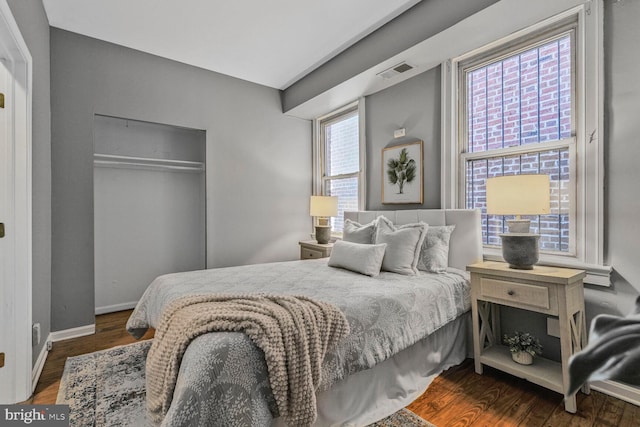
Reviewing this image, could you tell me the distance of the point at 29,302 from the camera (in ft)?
6.71

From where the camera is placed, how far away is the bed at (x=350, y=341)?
123 cm

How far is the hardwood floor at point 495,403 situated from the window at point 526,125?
954 mm

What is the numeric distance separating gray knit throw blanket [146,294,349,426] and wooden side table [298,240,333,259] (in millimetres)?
2154

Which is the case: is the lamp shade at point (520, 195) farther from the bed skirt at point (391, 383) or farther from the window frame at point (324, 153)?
the window frame at point (324, 153)

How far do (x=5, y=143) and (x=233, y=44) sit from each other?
2.09 metres

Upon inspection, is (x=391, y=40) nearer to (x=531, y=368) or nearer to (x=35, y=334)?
(x=531, y=368)

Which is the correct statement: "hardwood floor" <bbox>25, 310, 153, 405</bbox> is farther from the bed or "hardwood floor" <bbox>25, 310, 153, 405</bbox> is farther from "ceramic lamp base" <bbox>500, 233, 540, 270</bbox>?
"ceramic lamp base" <bbox>500, 233, 540, 270</bbox>

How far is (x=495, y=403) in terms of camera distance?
6.38ft

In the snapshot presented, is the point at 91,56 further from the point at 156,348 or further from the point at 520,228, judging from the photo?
the point at 520,228

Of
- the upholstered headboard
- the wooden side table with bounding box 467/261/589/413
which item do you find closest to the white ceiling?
the upholstered headboard

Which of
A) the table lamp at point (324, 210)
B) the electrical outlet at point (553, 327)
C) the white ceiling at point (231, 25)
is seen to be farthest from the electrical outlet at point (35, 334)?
the electrical outlet at point (553, 327)

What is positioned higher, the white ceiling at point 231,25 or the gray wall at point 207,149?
the white ceiling at point 231,25

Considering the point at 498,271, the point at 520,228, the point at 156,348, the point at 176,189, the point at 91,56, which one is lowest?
the point at 156,348

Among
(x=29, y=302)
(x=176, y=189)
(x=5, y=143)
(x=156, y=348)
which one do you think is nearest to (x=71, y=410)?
(x=29, y=302)
